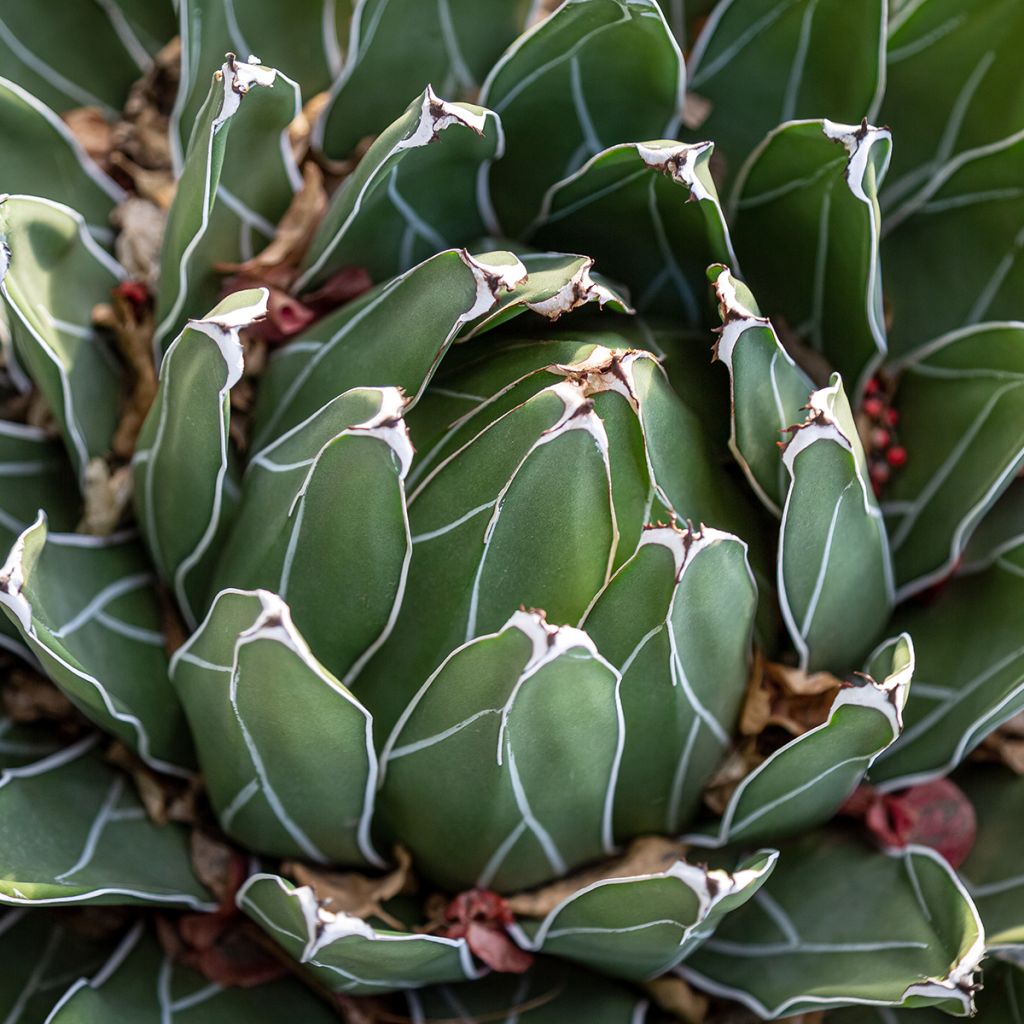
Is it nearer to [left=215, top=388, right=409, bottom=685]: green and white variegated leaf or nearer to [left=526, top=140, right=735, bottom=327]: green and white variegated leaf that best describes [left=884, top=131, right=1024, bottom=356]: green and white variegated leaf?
[left=526, top=140, right=735, bottom=327]: green and white variegated leaf

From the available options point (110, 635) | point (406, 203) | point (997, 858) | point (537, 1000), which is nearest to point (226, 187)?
point (406, 203)

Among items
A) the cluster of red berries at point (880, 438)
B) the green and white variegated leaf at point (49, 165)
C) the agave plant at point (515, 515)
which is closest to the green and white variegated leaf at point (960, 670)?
the agave plant at point (515, 515)

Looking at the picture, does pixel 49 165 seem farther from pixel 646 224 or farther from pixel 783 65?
pixel 783 65

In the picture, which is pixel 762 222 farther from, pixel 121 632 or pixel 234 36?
pixel 121 632

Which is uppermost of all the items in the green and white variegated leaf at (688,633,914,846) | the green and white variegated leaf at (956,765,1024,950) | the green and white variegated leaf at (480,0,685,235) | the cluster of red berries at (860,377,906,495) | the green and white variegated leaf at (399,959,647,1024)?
the green and white variegated leaf at (480,0,685,235)

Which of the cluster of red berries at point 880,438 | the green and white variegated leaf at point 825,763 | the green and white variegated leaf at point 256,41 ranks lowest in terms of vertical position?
the green and white variegated leaf at point 825,763

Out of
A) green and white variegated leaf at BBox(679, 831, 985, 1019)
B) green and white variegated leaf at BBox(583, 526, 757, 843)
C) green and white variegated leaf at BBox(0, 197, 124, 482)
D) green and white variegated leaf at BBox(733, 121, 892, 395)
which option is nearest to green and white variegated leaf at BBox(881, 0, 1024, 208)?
green and white variegated leaf at BBox(733, 121, 892, 395)

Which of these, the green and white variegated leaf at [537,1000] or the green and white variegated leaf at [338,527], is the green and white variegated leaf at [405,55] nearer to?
the green and white variegated leaf at [338,527]

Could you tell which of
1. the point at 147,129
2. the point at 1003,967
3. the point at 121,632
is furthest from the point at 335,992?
the point at 147,129
